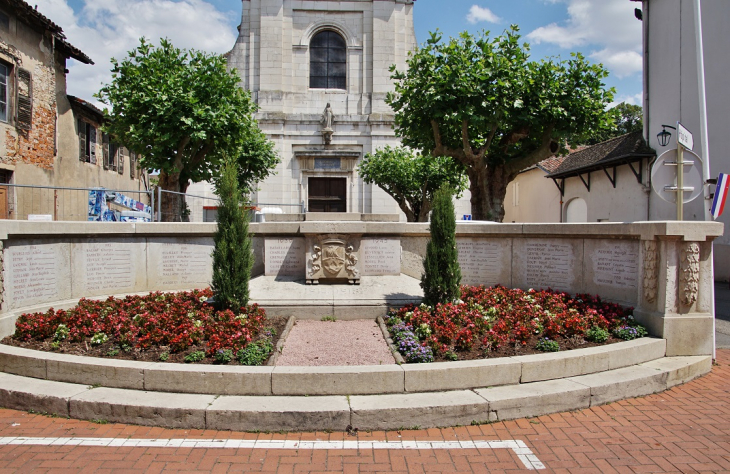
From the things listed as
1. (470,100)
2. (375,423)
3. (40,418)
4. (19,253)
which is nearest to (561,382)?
(375,423)

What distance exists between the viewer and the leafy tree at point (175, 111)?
45.3ft

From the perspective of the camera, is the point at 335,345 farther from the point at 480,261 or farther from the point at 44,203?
the point at 44,203

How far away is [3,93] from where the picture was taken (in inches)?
617

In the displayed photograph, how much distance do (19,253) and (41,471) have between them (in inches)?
172

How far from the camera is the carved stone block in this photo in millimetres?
8703

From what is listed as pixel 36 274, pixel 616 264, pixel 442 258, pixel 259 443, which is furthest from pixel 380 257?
pixel 36 274

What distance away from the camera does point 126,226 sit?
859cm

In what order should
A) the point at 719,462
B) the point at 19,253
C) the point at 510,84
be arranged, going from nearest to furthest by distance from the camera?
the point at 719,462
the point at 19,253
the point at 510,84

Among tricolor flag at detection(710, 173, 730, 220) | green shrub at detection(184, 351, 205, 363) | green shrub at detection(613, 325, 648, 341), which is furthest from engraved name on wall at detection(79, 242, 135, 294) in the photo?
tricolor flag at detection(710, 173, 730, 220)

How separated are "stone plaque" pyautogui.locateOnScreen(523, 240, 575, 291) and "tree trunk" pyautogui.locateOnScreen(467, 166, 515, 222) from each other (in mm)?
5028

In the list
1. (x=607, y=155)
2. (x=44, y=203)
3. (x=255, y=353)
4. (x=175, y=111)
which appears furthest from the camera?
(x=607, y=155)

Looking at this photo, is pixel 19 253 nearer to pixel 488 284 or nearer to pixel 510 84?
pixel 488 284

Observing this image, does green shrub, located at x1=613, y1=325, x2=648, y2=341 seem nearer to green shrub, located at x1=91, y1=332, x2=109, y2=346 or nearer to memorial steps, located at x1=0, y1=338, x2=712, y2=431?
memorial steps, located at x1=0, y1=338, x2=712, y2=431

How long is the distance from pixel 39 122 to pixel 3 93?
1655 mm
